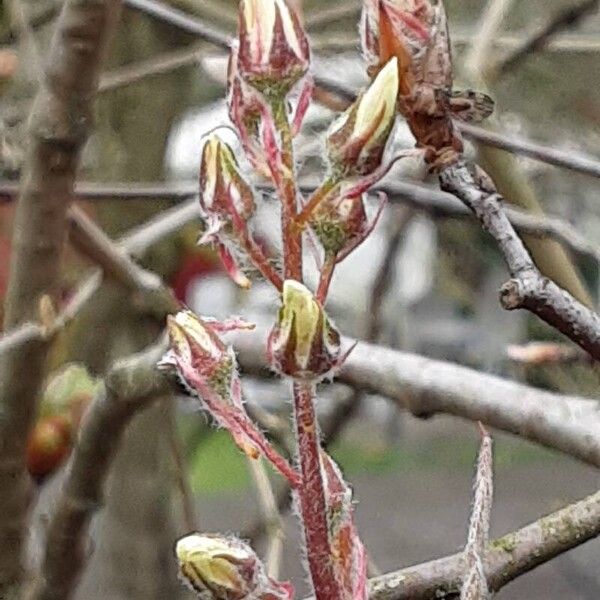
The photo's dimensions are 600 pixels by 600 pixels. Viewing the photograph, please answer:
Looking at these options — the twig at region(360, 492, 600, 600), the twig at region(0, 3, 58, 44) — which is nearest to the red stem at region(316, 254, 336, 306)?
the twig at region(360, 492, 600, 600)

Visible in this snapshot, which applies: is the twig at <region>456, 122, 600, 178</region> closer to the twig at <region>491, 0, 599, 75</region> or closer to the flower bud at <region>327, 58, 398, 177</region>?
the flower bud at <region>327, 58, 398, 177</region>

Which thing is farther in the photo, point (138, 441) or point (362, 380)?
point (138, 441)

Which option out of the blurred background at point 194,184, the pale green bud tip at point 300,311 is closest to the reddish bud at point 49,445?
the blurred background at point 194,184

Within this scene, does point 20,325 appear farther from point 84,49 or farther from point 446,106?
point 446,106

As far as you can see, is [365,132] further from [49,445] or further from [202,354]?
[49,445]

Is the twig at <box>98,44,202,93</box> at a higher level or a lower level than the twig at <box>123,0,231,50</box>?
higher

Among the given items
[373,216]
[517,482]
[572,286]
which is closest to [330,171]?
[373,216]
